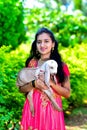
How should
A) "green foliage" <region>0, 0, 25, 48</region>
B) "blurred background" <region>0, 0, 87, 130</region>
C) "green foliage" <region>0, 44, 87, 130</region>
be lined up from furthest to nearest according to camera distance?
"green foliage" <region>0, 0, 25, 48</region> < "blurred background" <region>0, 0, 87, 130</region> < "green foliage" <region>0, 44, 87, 130</region>

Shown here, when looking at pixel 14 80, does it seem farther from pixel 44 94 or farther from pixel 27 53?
pixel 27 53

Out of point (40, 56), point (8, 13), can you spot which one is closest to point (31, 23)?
point (8, 13)

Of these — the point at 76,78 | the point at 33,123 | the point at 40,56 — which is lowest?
the point at 33,123

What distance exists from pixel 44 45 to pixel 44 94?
42cm

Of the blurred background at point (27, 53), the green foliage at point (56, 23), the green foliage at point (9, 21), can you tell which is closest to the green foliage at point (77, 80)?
the blurred background at point (27, 53)

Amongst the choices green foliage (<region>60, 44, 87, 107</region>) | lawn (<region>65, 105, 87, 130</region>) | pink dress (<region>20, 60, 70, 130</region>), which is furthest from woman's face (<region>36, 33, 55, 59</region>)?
green foliage (<region>60, 44, 87, 107</region>)

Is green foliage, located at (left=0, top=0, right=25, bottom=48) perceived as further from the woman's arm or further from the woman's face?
the woman's arm

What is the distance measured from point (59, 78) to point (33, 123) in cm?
45

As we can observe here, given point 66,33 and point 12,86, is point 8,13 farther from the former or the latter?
point 66,33

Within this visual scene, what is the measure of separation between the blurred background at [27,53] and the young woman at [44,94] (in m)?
0.17

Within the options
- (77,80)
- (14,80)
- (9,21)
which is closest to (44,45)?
(14,80)

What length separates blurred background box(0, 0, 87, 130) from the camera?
15.6 feet

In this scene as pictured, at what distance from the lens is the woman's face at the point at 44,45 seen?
3.60 meters

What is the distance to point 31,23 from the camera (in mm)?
13359
